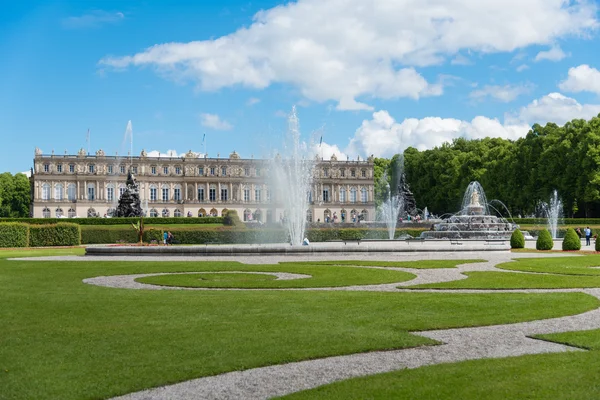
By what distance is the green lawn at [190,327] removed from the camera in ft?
23.8

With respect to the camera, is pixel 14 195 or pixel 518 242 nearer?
pixel 518 242

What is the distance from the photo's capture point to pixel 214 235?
40.9m

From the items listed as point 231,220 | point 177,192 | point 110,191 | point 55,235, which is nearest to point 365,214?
point 177,192

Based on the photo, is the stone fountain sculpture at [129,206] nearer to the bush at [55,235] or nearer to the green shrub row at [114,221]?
the green shrub row at [114,221]

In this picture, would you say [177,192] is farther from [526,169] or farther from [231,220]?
[526,169]

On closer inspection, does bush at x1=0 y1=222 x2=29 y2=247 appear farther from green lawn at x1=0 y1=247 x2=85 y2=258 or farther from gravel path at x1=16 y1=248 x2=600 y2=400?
gravel path at x1=16 y1=248 x2=600 y2=400

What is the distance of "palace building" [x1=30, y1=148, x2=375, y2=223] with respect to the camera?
110 meters

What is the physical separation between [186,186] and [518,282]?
102876mm

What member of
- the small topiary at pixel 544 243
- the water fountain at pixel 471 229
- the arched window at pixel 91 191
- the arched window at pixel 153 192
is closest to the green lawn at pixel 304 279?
the small topiary at pixel 544 243

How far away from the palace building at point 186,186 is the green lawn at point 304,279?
82.7 meters

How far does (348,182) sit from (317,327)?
11099 cm

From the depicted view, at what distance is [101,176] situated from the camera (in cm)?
11094

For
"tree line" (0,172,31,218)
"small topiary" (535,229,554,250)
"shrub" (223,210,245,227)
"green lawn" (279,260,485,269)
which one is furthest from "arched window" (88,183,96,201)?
"green lawn" (279,260,485,269)

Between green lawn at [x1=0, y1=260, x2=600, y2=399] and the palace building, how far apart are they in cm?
8999
